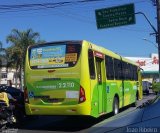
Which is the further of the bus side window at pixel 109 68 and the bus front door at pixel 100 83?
the bus side window at pixel 109 68

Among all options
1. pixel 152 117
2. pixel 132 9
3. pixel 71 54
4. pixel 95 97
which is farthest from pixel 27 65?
pixel 132 9

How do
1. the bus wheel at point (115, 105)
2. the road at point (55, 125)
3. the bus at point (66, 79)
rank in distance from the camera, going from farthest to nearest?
the bus wheel at point (115, 105)
the road at point (55, 125)
the bus at point (66, 79)

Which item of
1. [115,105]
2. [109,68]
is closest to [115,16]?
[115,105]

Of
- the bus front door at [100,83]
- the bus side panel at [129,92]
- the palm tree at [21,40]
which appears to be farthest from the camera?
the palm tree at [21,40]

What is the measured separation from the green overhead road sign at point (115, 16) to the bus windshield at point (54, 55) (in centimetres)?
1552

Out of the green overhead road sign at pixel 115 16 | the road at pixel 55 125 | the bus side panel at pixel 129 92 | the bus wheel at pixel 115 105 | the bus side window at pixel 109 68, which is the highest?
the green overhead road sign at pixel 115 16

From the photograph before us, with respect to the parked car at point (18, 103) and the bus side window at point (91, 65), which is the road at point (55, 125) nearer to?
the parked car at point (18, 103)

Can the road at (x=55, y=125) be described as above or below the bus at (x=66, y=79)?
below

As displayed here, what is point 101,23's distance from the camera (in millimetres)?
29688

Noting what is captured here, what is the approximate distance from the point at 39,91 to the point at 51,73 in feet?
2.33

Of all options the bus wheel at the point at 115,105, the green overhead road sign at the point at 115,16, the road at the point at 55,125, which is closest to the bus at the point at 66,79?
the road at the point at 55,125

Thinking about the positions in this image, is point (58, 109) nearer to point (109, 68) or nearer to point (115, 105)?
point (109, 68)

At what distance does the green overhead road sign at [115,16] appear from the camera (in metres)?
29.0

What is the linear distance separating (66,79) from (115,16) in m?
16.5
